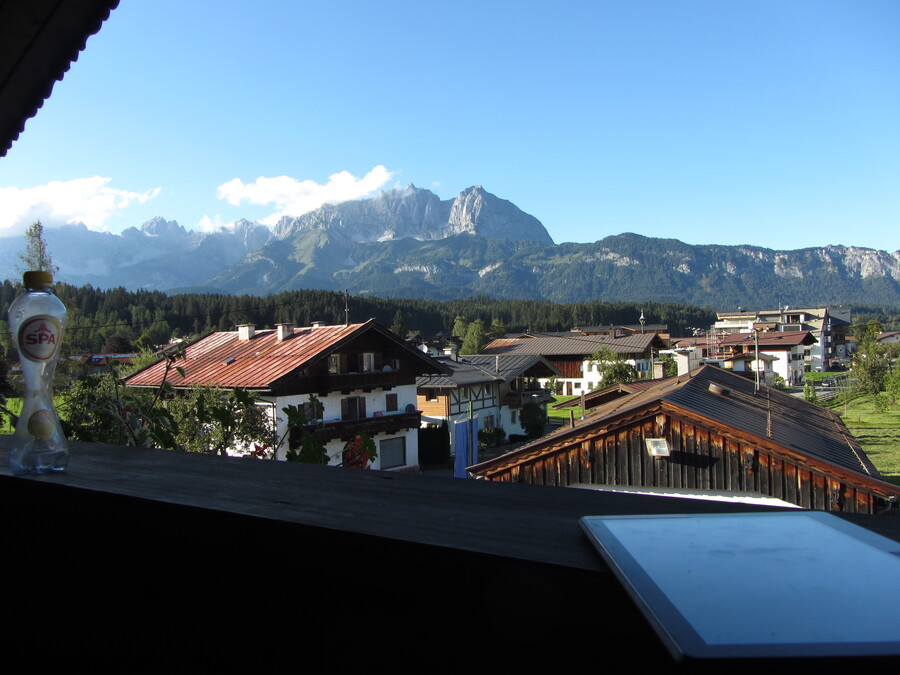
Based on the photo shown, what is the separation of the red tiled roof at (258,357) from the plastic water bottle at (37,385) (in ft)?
57.2

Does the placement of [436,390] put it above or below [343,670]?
below

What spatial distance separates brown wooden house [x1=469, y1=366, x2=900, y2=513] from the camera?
9.68 meters

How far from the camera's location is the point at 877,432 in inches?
1410

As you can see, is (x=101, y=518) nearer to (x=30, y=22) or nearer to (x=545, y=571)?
(x=545, y=571)

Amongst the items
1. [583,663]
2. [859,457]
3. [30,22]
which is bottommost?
[859,457]

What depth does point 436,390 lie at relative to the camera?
32.0m

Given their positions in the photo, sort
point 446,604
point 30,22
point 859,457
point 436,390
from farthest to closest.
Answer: point 436,390 < point 859,457 < point 30,22 < point 446,604

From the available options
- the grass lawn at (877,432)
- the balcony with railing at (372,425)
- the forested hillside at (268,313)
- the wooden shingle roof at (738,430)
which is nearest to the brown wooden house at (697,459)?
the wooden shingle roof at (738,430)

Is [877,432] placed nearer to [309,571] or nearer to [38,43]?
[38,43]

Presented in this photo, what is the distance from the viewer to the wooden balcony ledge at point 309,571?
72 cm

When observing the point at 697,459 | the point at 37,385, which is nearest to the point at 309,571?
the point at 37,385

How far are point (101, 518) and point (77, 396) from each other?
9.65ft

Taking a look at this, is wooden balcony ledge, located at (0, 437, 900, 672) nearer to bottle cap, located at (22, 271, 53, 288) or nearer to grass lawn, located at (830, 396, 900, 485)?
bottle cap, located at (22, 271, 53, 288)

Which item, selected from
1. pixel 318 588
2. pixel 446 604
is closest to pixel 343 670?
pixel 318 588
